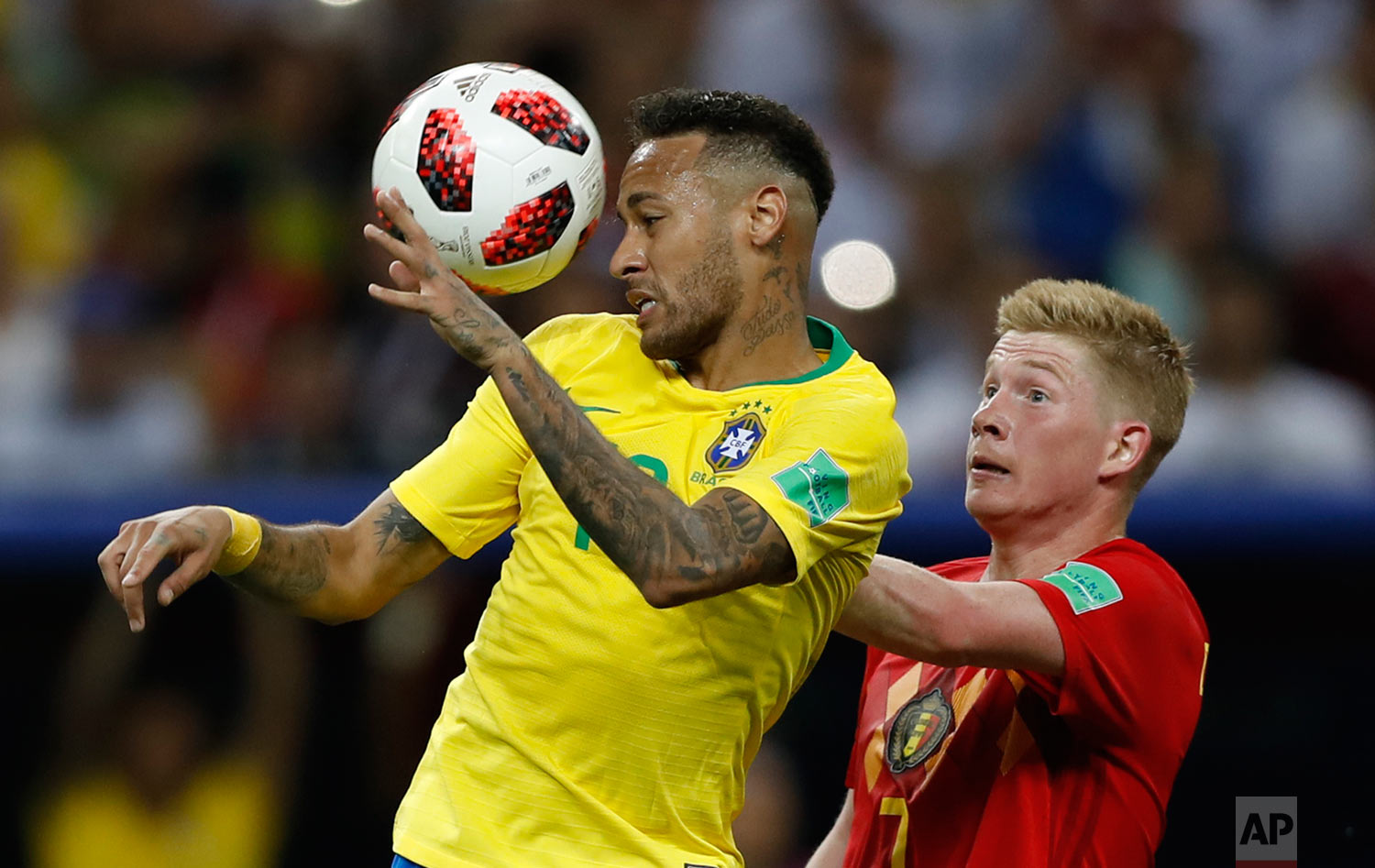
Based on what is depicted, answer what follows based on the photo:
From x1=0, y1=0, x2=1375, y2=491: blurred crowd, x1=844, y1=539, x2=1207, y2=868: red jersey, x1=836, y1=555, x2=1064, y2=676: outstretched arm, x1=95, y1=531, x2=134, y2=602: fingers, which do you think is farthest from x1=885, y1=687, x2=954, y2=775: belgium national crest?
x1=0, y1=0, x2=1375, y2=491: blurred crowd

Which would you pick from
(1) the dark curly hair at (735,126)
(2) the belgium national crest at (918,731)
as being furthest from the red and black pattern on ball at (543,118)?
(2) the belgium national crest at (918,731)

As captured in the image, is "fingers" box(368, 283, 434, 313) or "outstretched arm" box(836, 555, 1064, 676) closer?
"fingers" box(368, 283, 434, 313)

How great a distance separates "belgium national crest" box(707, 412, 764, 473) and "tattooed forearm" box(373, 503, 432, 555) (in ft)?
2.18

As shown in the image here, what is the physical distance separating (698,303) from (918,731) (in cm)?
128

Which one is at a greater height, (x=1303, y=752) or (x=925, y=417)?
(x=925, y=417)

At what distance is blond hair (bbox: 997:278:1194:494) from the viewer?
4.03 metres

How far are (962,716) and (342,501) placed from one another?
2719mm

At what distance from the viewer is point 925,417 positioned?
6.91m

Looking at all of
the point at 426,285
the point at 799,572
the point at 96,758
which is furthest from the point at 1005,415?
the point at 96,758

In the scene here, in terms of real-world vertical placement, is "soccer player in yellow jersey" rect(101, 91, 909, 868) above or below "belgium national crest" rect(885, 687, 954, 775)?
above

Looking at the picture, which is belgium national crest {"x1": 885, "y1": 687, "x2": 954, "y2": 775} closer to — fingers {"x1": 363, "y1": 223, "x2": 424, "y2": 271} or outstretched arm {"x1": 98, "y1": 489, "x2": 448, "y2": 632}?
outstretched arm {"x1": 98, "y1": 489, "x2": 448, "y2": 632}

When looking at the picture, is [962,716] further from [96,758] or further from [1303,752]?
[96,758]

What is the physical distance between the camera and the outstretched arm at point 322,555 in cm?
321

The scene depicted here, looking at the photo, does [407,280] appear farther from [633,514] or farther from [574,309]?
[574,309]
